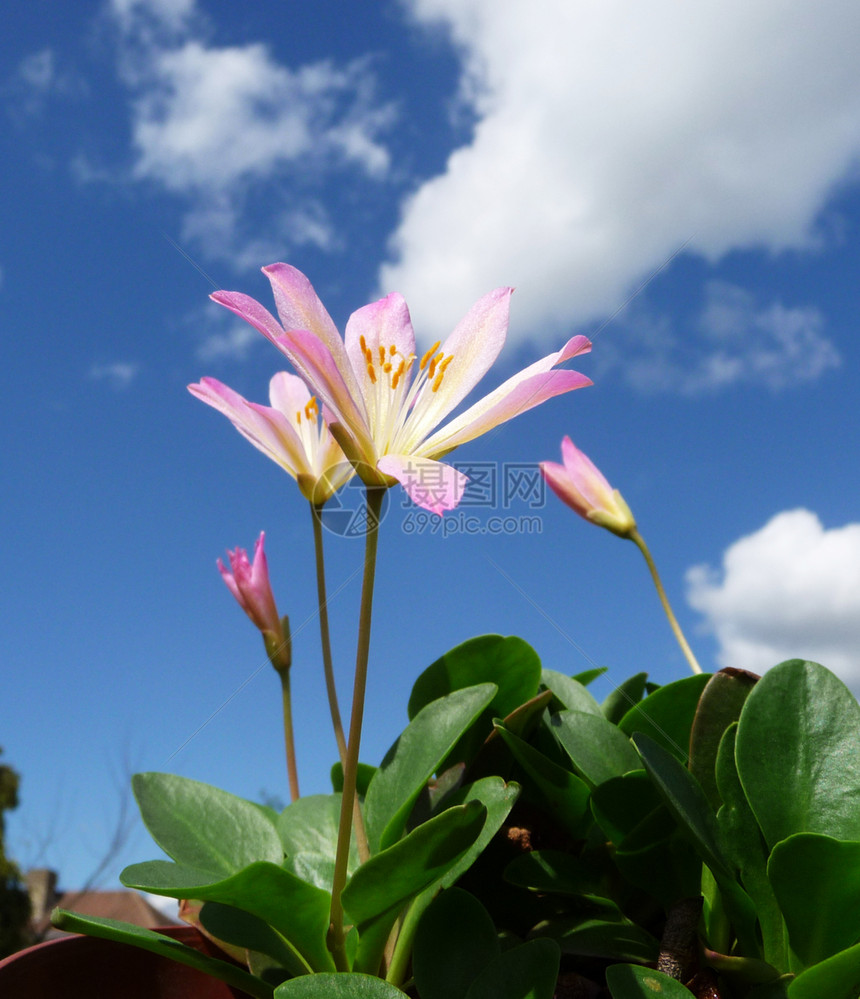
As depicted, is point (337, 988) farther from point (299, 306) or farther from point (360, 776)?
point (299, 306)

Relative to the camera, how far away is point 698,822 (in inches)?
35.9

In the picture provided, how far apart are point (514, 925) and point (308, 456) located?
710 mm

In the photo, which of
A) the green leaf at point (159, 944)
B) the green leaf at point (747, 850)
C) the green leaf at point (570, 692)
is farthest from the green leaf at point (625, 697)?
the green leaf at point (159, 944)

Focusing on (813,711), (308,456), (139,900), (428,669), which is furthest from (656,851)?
(139,900)

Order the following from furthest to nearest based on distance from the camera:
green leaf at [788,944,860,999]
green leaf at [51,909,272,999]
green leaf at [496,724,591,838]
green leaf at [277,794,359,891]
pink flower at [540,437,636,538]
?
pink flower at [540,437,636,538] → green leaf at [277,794,359,891] → green leaf at [496,724,591,838] → green leaf at [51,909,272,999] → green leaf at [788,944,860,999]

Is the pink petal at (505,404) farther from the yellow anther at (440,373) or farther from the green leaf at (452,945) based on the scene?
the green leaf at (452,945)

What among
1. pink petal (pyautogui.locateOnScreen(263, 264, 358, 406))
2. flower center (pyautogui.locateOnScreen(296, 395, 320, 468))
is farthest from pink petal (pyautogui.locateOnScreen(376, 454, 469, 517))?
flower center (pyautogui.locateOnScreen(296, 395, 320, 468))

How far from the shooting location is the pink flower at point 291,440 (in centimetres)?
112

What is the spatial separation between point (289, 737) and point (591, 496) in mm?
786

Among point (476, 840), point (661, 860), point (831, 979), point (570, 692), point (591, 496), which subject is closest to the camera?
point (831, 979)

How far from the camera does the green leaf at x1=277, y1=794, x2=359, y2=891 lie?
1146 millimetres

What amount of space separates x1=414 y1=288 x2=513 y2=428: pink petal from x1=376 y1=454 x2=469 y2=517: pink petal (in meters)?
0.19

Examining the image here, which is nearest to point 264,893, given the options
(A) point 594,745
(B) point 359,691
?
(B) point 359,691

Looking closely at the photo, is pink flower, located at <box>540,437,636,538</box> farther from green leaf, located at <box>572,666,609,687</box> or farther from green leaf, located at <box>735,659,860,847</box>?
green leaf, located at <box>735,659,860,847</box>
